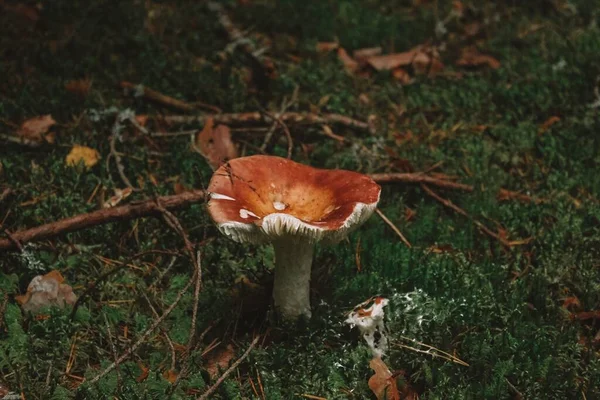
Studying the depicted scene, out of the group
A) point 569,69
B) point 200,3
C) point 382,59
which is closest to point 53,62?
point 200,3

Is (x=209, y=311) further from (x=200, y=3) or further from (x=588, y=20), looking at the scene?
(x=588, y=20)

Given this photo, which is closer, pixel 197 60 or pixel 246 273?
pixel 246 273

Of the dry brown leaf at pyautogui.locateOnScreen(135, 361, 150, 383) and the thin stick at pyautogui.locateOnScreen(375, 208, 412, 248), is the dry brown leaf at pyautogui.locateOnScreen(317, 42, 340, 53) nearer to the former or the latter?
the thin stick at pyautogui.locateOnScreen(375, 208, 412, 248)

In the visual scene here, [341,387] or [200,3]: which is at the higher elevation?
[200,3]

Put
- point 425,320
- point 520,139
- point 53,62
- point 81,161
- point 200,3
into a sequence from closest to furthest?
point 425,320 < point 81,161 < point 520,139 < point 53,62 < point 200,3

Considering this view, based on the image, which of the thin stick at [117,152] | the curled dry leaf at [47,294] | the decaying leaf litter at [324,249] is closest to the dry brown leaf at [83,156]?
the decaying leaf litter at [324,249]

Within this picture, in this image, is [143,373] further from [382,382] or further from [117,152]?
[117,152]

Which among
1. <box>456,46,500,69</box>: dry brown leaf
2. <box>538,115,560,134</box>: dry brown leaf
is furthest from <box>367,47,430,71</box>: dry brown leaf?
<box>538,115,560,134</box>: dry brown leaf
